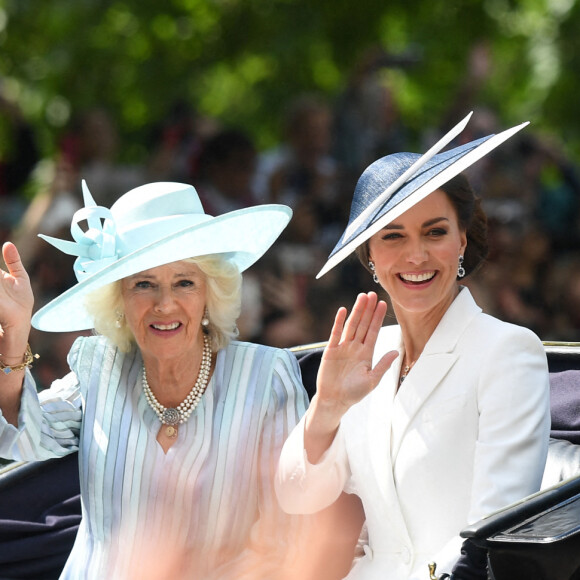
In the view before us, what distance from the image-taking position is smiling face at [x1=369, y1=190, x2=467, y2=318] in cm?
261

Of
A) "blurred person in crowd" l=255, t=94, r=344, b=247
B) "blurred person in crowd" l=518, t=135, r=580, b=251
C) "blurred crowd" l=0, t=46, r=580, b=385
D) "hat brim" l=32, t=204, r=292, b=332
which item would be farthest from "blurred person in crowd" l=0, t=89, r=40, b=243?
"hat brim" l=32, t=204, r=292, b=332

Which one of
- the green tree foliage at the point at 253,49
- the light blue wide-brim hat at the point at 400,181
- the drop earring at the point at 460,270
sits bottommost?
the drop earring at the point at 460,270

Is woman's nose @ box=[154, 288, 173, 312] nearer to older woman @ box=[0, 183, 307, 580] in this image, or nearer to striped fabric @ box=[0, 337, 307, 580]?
older woman @ box=[0, 183, 307, 580]

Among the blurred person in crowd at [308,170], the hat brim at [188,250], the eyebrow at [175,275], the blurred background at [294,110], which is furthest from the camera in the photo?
the blurred person in crowd at [308,170]

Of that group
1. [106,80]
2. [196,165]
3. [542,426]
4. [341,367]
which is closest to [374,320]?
[341,367]

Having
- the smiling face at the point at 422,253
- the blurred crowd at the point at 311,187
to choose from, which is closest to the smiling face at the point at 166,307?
the smiling face at the point at 422,253

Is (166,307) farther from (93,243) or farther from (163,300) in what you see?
(93,243)

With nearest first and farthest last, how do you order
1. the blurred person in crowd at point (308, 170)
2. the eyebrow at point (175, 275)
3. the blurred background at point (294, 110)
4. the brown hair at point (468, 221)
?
the brown hair at point (468, 221) < the eyebrow at point (175, 275) < the blurred background at point (294, 110) < the blurred person in crowd at point (308, 170)

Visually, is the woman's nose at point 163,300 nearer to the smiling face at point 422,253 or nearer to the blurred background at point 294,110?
the smiling face at point 422,253

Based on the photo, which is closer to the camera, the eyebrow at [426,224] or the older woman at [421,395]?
the older woman at [421,395]

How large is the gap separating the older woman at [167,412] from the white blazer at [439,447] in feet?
0.62

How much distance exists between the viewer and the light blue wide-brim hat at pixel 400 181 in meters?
2.51

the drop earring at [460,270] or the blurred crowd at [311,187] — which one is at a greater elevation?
the blurred crowd at [311,187]

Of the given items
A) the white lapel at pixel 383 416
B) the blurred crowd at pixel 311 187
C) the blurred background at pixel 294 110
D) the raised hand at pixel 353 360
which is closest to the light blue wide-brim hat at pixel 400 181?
the raised hand at pixel 353 360
